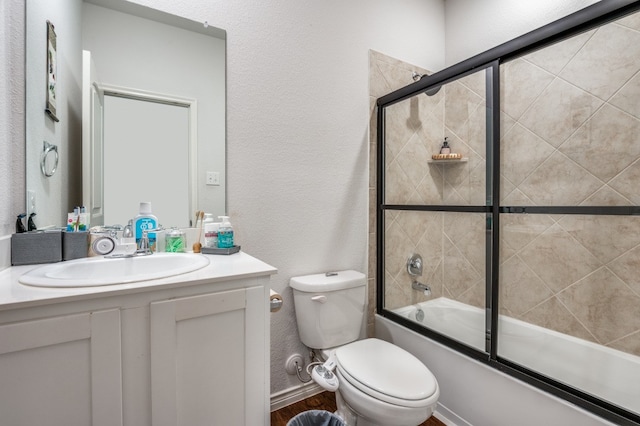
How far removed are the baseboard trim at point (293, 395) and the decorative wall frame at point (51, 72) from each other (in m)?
1.60

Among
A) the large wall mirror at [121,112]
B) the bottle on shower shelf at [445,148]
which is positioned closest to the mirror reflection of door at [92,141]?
the large wall mirror at [121,112]

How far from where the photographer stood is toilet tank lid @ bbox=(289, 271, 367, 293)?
1.52 meters

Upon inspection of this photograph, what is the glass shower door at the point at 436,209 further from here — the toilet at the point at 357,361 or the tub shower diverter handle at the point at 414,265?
the toilet at the point at 357,361

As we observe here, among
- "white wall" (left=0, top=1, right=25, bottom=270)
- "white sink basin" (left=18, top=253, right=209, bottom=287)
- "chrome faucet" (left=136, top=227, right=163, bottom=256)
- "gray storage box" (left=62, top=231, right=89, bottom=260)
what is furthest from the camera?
"chrome faucet" (left=136, top=227, right=163, bottom=256)

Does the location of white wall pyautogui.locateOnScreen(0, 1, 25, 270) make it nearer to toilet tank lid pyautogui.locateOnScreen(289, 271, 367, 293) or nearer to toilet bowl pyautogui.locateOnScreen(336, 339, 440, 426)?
toilet tank lid pyautogui.locateOnScreen(289, 271, 367, 293)

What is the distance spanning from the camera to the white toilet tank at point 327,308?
152 centimetres

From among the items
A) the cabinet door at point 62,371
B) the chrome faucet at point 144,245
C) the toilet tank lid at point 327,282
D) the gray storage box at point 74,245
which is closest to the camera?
the cabinet door at point 62,371

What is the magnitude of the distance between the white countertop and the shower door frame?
3.50ft

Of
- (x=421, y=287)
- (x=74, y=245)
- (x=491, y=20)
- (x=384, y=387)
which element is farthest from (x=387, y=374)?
(x=491, y=20)

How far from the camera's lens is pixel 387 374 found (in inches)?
47.8

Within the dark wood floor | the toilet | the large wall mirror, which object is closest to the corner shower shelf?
the toilet

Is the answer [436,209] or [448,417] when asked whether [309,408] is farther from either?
[436,209]

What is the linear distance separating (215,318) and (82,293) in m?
0.33

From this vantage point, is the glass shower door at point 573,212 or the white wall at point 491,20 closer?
the glass shower door at point 573,212
